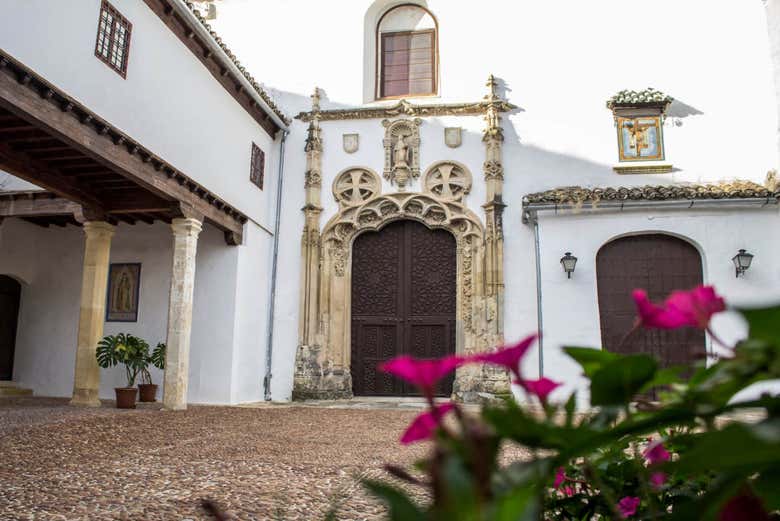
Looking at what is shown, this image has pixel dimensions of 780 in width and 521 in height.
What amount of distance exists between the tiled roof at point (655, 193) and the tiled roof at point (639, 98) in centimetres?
158

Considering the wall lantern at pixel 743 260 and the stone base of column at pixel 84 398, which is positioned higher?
the wall lantern at pixel 743 260

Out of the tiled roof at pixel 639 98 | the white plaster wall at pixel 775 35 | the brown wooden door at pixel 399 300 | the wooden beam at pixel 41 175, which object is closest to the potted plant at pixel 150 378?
the wooden beam at pixel 41 175

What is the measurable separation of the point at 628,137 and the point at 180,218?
25.9ft

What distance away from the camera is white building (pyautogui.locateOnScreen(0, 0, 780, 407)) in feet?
30.5

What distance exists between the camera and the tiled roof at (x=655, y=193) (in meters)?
9.30

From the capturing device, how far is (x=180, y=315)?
862 cm

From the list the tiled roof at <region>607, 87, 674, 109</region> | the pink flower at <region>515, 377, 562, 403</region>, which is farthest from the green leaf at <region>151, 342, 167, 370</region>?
the pink flower at <region>515, 377, 562, 403</region>

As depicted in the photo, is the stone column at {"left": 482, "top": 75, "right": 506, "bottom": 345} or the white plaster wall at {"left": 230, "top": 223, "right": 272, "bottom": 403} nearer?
the white plaster wall at {"left": 230, "top": 223, "right": 272, "bottom": 403}

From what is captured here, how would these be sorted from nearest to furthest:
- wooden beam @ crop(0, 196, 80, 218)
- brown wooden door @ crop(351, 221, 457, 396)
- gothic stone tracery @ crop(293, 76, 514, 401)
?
wooden beam @ crop(0, 196, 80, 218)
gothic stone tracery @ crop(293, 76, 514, 401)
brown wooden door @ crop(351, 221, 457, 396)

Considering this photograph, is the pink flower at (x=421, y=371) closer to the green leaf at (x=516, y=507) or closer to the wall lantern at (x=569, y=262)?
the green leaf at (x=516, y=507)

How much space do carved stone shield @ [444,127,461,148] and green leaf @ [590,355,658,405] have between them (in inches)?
425

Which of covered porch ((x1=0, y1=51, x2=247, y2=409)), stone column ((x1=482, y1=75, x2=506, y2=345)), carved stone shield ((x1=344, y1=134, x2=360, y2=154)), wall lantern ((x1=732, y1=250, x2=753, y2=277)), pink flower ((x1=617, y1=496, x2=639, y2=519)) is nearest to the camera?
pink flower ((x1=617, y1=496, x2=639, y2=519))

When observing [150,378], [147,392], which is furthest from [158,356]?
[147,392]

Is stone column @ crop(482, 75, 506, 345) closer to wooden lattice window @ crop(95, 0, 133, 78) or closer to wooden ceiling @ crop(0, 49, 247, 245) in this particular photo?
wooden ceiling @ crop(0, 49, 247, 245)
